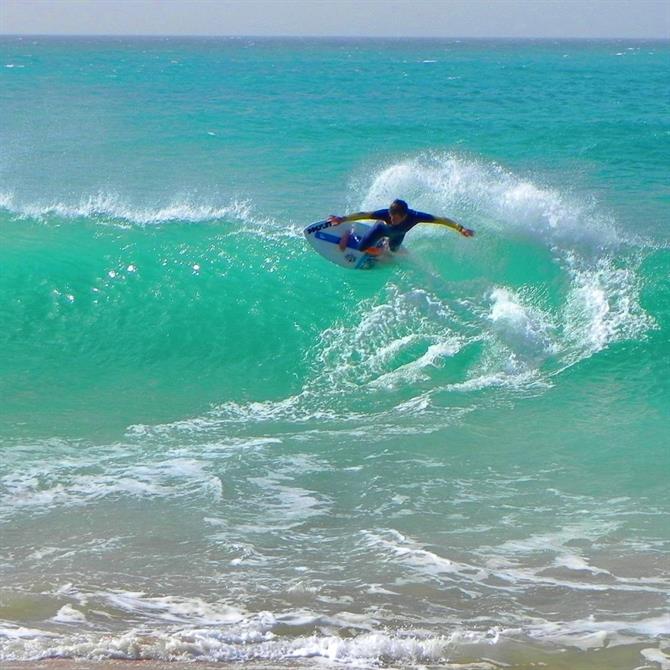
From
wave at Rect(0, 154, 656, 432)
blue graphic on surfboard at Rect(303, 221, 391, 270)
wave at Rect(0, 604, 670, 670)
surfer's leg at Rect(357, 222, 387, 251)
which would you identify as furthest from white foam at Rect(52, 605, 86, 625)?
blue graphic on surfboard at Rect(303, 221, 391, 270)

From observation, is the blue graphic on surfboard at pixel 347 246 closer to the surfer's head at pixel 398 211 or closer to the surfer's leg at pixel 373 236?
the surfer's leg at pixel 373 236

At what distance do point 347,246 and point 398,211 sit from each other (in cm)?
124

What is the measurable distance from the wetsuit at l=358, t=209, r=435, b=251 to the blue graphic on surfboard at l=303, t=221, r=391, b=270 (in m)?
0.11

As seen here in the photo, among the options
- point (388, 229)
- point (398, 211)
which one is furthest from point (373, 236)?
point (398, 211)

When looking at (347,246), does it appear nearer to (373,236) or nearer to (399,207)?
(373,236)

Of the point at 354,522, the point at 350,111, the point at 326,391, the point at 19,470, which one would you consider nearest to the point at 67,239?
the point at 326,391

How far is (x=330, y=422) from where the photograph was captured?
10258mm

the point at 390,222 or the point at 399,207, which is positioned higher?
the point at 399,207

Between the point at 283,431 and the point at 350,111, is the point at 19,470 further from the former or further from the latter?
the point at 350,111

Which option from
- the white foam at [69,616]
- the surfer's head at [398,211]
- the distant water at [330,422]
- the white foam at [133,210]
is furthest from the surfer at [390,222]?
the white foam at [69,616]

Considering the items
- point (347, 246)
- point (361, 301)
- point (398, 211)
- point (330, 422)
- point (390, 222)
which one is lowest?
point (330, 422)

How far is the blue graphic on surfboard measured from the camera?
527 inches

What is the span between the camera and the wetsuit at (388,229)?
12375 millimetres

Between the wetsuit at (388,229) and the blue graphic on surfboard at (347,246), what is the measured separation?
0.11 m
